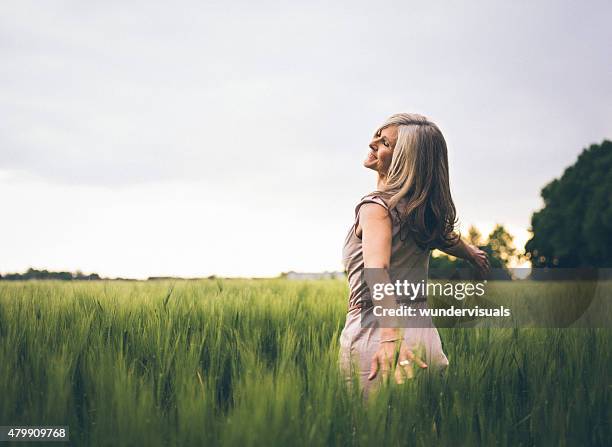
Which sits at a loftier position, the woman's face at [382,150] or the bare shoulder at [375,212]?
the woman's face at [382,150]

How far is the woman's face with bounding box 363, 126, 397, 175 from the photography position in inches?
94.2

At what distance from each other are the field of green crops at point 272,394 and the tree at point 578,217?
22476 mm

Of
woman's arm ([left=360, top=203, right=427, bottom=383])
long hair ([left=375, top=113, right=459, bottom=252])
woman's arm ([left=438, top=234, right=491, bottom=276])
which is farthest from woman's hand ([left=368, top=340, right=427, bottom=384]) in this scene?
woman's arm ([left=438, top=234, right=491, bottom=276])

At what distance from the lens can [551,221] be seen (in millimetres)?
26266

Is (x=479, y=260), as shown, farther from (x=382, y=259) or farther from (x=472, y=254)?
(x=382, y=259)

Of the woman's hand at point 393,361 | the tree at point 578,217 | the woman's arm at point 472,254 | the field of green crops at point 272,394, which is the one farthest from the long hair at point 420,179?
the tree at point 578,217

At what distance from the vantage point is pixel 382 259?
210 cm

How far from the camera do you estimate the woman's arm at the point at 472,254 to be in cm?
273

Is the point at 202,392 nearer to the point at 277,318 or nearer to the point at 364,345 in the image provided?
the point at 364,345

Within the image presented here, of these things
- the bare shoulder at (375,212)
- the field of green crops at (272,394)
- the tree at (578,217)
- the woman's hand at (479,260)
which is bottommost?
the field of green crops at (272,394)

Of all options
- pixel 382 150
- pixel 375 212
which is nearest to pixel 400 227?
pixel 375 212

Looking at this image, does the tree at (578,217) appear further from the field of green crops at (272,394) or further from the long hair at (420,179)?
the long hair at (420,179)

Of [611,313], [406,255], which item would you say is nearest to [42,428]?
[406,255]

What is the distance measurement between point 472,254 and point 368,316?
0.81 m
